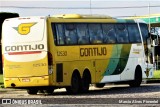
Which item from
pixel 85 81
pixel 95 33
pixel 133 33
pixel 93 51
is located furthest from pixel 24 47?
pixel 133 33

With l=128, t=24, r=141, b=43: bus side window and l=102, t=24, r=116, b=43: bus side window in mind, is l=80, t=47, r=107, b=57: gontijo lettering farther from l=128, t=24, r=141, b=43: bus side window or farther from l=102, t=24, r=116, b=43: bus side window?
l=128, t=24, r=141, b=43: bus side window

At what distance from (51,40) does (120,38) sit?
5401 millimetres

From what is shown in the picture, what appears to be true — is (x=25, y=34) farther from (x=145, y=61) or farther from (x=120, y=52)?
(x=145, y=61)

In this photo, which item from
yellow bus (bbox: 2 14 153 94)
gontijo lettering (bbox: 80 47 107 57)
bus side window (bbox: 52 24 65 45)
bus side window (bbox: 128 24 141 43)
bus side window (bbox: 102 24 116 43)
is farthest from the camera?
bus side window (bbox: 128 24 141 43)

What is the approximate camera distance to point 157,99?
21672 millimetres

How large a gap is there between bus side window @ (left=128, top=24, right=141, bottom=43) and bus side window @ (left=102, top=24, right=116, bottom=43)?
1.60 metres

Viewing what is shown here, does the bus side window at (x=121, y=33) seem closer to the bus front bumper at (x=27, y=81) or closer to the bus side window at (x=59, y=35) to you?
the bus side window at (x=59, y=35)

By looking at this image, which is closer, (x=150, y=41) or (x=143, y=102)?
(x=143, y=102)

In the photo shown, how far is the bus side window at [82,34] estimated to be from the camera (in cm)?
2677

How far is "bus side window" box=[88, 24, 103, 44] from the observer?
1086 inches

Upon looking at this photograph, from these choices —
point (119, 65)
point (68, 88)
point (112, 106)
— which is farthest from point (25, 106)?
Answer: point (119, 65)

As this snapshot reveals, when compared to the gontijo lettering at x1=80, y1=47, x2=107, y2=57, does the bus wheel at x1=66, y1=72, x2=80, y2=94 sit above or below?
below

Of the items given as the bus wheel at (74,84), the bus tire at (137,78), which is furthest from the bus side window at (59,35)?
the bus tire at (137,78)

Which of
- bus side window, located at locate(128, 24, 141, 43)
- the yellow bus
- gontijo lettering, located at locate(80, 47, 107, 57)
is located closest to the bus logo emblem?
the yellow bus
